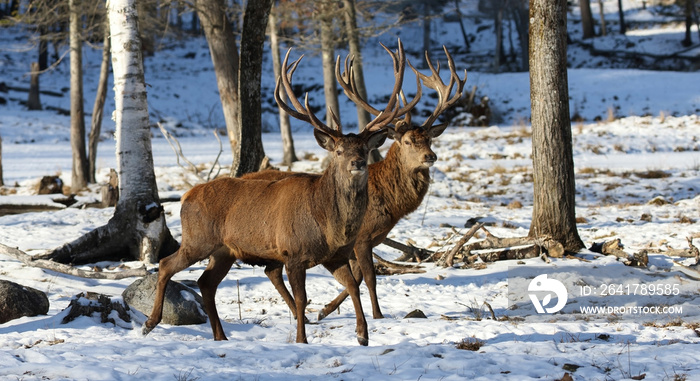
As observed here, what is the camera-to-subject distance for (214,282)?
6637 millimetres

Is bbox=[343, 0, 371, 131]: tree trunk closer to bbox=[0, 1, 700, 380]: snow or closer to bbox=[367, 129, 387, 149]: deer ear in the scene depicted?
bbox=[0, 1, 700, 380]: snow

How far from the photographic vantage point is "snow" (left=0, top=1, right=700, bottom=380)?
4.96 m

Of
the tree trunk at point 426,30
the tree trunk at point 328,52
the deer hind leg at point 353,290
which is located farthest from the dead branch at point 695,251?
the tree trunk at point 426,30

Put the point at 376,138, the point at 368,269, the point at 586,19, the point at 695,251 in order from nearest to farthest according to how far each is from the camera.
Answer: the point at 376,138, the point at 368,269, the point at 695,251, the point at 586,19

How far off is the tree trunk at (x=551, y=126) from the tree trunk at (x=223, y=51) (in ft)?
19.0

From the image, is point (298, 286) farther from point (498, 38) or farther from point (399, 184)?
point (498, 38)

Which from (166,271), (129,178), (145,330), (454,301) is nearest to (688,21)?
(454,301)

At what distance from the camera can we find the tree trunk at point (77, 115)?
55.7 ft

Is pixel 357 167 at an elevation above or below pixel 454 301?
above

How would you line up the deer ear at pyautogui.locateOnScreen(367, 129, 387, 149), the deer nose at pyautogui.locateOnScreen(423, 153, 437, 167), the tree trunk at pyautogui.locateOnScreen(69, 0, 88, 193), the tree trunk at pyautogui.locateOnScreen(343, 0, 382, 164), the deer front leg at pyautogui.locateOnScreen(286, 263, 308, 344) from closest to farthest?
the deer front leg at pyautogui.locateOnScreen(286, 263, 308, 344), the deer ear at pyautogui.locateOnScreen(367, 129, 387, 149), the deer nose at pyautogui.locateOnScreen(423, 153, 437, 167), the tree trunk at pyautogui.locateOnScreen(343, 0, 382, 164), the tree trunk at pyautogui.locateOnScreen(69, 0, 88, 193)

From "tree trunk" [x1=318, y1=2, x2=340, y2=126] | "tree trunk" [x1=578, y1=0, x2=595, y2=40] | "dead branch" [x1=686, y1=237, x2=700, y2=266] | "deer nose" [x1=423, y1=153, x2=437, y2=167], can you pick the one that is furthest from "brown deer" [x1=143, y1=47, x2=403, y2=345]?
"tree trunk" [x1=578, y1=0, x2=595, y2=40]

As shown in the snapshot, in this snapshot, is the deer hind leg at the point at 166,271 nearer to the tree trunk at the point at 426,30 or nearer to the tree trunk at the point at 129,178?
the tree trunk at the point at 129,178

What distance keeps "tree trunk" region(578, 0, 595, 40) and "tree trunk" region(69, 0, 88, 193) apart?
1400 inches

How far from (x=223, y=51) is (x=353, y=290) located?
26.7 feet
